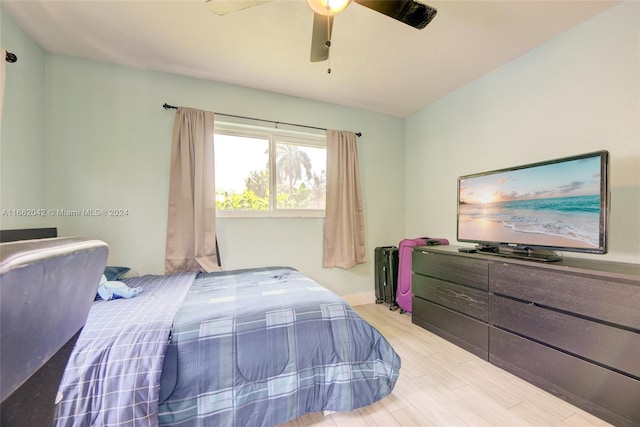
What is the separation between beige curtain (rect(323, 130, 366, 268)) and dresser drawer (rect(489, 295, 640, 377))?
157 centimetres

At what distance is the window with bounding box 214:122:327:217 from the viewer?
2.72 m

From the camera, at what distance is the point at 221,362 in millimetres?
1197

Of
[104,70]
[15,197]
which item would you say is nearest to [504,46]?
[104,70]

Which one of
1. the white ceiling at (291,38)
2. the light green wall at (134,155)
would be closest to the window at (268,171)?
the light green wall at (134,155)

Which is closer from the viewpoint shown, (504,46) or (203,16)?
(203,16)

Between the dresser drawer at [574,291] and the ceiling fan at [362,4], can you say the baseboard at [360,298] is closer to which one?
the dresser drawer at [574,291]

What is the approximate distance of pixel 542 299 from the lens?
1.60m

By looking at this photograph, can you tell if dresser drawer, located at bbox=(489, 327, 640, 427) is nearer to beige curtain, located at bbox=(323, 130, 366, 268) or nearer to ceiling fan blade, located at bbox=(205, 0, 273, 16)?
beige curtain, located at bbox=(323, 130, 366, 268)

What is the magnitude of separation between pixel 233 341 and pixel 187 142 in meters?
2.01

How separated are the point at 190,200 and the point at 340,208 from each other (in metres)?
1.68

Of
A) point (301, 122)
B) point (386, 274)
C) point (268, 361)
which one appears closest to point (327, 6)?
point (301, 122)

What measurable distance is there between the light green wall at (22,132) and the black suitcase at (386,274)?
11.1 ft

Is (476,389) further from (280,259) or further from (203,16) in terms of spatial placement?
(203,16)

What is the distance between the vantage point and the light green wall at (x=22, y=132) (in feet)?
5.57
